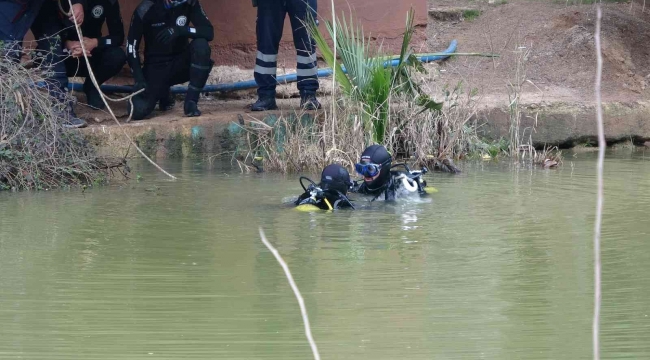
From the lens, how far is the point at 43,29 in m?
10.6

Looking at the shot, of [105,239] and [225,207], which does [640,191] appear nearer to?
[225,207]

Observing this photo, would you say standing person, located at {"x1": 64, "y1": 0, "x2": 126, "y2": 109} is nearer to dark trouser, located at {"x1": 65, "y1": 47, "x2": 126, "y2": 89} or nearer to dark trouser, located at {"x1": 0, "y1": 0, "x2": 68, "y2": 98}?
dark trouser, located at {"x1": 65, "y1": 47, "x2": 126, "y2": 89}

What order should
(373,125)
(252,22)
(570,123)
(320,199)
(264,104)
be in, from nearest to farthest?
(320,199)
(373,125)
(264,104)
(570,123)
(252,22)

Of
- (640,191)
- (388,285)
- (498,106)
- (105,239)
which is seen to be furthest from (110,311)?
(498,106)

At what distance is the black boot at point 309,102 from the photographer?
35.0ft

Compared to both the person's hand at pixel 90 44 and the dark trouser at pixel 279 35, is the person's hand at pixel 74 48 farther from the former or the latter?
the dark trouser at pixel 279 35

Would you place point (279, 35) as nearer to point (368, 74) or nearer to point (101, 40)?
point (368, 74)

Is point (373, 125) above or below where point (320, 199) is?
above

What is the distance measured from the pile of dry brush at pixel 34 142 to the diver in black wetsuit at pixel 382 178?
2394 millimetres

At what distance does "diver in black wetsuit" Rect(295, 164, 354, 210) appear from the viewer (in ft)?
25.6

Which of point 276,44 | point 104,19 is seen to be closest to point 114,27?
point 104,19

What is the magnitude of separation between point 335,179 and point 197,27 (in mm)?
3845

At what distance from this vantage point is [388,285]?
541cm

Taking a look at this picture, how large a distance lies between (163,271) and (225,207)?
7.48ft
